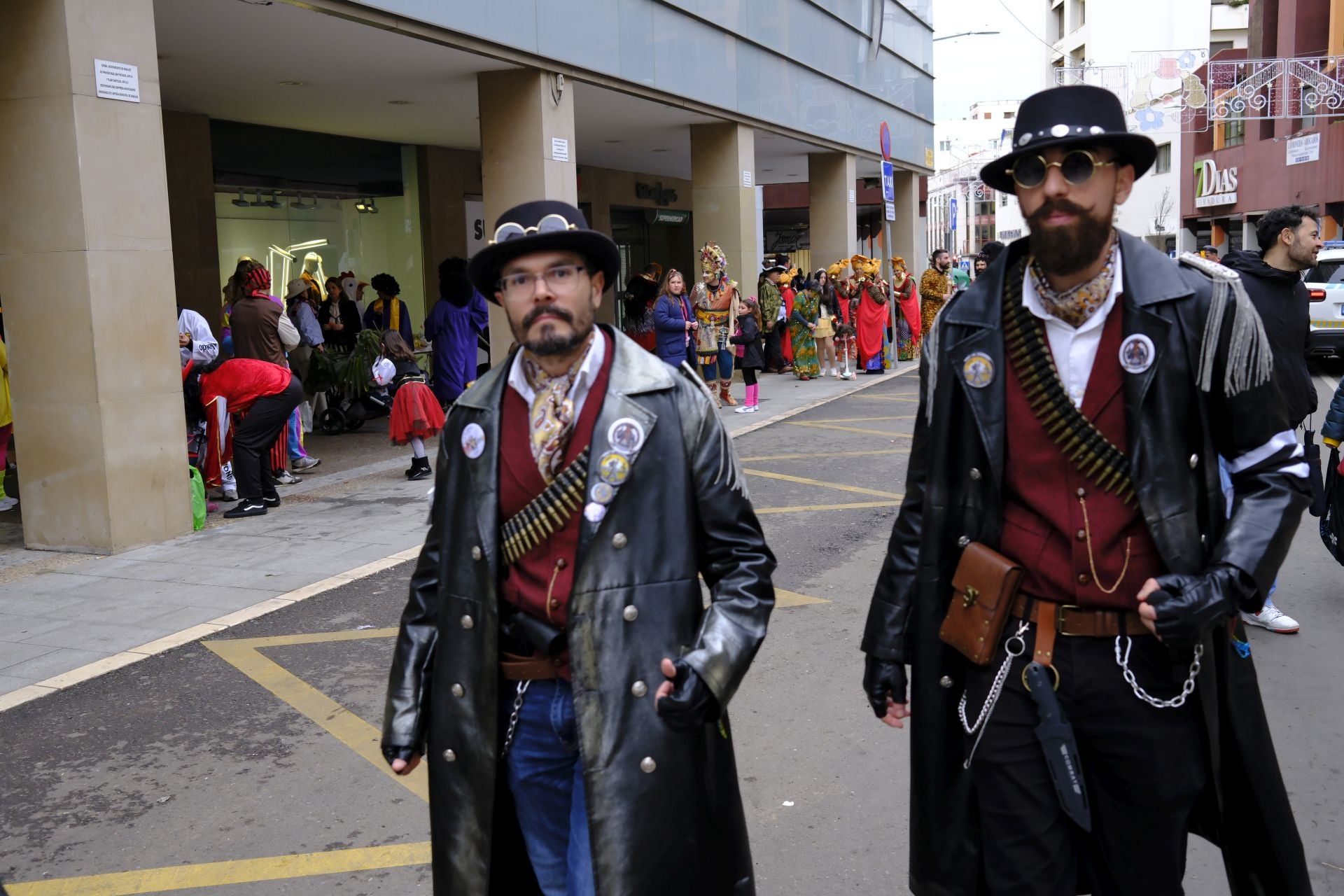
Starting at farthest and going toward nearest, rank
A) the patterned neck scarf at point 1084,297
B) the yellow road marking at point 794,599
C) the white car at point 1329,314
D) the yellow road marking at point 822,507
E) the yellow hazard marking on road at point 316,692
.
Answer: the white car at point 1329,314
the yellow road marking at point 822,507
the yellow road marking at point 794,599
the yellow hazard marking on road at point 316,692
the patterned neck scarf at point 1084,297

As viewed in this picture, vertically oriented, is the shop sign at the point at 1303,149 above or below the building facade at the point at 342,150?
above

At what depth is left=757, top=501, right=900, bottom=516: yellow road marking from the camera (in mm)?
9660

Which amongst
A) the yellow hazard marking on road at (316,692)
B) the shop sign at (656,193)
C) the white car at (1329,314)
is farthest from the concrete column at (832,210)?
the yellow hazard marking on road at (316,692)

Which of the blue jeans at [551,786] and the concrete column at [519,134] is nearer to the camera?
the blue jeans at [551,786]

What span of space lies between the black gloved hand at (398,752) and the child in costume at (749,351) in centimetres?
1343

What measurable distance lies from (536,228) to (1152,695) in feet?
5.11

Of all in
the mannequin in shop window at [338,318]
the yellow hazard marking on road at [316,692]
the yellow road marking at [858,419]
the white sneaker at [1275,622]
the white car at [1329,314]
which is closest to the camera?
the yellow hazard marking on road at [316,692]

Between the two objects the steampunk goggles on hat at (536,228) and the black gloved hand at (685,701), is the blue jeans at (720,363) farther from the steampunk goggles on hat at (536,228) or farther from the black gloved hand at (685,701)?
the black gloved hand at (685,701)

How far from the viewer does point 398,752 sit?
2713 mm

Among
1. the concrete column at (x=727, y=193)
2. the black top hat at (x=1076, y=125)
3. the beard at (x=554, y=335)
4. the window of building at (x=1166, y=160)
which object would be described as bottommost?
the beard at (x=554, y=335)

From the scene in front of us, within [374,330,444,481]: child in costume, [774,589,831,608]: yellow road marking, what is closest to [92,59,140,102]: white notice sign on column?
[374,330,444,481]: child in costume

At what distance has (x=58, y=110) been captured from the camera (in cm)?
829

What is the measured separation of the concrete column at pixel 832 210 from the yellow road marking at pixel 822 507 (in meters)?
16.0

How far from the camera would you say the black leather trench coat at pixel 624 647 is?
99.1 inches
